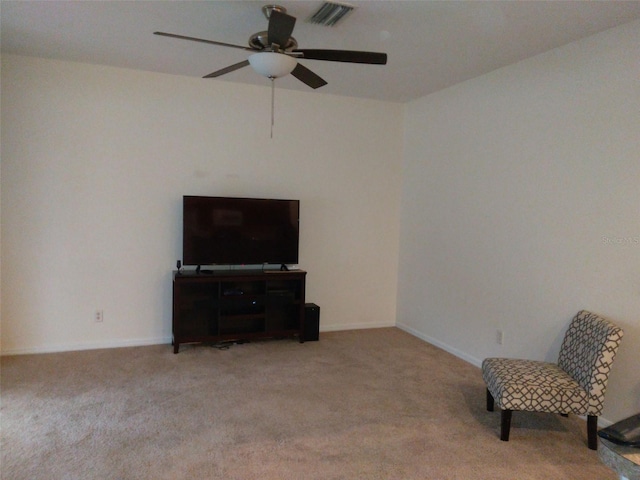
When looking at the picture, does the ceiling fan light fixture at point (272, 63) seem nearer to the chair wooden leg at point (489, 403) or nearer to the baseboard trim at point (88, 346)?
the chair wooden leg at point (489, 403)

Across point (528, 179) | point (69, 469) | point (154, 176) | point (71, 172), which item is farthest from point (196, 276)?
point (528, 179)

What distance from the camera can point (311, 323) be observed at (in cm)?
458

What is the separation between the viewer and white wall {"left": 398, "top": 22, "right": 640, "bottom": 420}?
2.83m

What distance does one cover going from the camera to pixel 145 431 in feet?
8.75

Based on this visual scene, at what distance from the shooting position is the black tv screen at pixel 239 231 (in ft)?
13.8

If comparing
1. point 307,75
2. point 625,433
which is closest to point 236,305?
point 307,75

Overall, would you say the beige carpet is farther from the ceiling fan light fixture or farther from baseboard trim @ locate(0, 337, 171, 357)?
the ceiling fan light fixture

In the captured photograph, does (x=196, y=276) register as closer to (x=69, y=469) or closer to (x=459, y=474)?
(x=69, y=469)

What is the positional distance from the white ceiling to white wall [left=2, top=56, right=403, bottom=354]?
401mm

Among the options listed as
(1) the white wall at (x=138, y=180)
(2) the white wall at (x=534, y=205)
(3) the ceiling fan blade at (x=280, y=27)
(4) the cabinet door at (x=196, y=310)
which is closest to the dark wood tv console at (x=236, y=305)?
(4) the cabinet door at (x=196, y=310)

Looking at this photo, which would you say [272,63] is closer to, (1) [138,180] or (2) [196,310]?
(1) [138,180]

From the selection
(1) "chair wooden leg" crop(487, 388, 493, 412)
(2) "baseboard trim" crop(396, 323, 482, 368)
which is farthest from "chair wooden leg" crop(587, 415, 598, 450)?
(2) "baseboard trim" crop(396, 323, 482, 368)

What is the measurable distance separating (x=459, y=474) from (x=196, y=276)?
2778mm

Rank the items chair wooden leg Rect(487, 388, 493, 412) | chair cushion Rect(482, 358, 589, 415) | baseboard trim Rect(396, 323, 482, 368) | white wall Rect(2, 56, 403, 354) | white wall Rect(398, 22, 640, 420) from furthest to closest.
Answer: baseboard trim Rect(396, 323, 482, 368), white wall Rect(2, 56, 403, 354), chair wooden leg Rect(487, 388, 493, 412), white wall Rect(398, 22, 640, 420), chair cushion Rect(482, 358, 589, 415)
